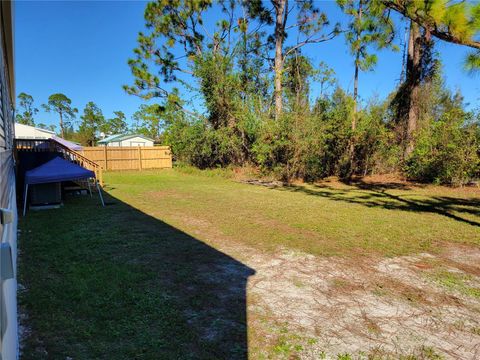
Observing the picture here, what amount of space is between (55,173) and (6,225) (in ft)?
18.1

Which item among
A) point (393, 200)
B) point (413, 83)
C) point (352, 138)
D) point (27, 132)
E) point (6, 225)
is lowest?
point (393, 200)

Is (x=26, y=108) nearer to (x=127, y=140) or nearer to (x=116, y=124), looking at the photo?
(x=116, y=124)

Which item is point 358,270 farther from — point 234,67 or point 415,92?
point 234,67

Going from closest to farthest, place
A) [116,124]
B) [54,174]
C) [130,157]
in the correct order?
[54,174] → [130,157] → [116,124]

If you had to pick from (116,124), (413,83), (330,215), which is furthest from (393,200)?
(116,124)

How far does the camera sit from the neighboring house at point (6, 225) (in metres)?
1.04

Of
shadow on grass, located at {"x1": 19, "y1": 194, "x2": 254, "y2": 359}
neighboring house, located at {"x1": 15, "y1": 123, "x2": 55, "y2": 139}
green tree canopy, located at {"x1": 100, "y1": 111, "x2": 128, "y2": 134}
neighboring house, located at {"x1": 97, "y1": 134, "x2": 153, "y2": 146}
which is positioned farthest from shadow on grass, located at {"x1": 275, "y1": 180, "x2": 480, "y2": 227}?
green tree canopy, located at {"x1": 100, "y1": 111, "x2": 128, "y2": 134}

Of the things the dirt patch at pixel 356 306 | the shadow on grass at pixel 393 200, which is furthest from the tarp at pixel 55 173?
the shadow on grass at pixel 393 200

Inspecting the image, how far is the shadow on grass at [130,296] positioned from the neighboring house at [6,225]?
45cm

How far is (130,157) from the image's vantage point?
64.9 feet

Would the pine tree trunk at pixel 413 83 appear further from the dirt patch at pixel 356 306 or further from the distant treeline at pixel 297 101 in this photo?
the dirt patch at pixel 356 306

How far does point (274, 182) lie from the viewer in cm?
1302

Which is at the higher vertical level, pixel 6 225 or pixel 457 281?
pixel 6 225

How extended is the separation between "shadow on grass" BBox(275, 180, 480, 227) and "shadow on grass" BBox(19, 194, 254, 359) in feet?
17.4
